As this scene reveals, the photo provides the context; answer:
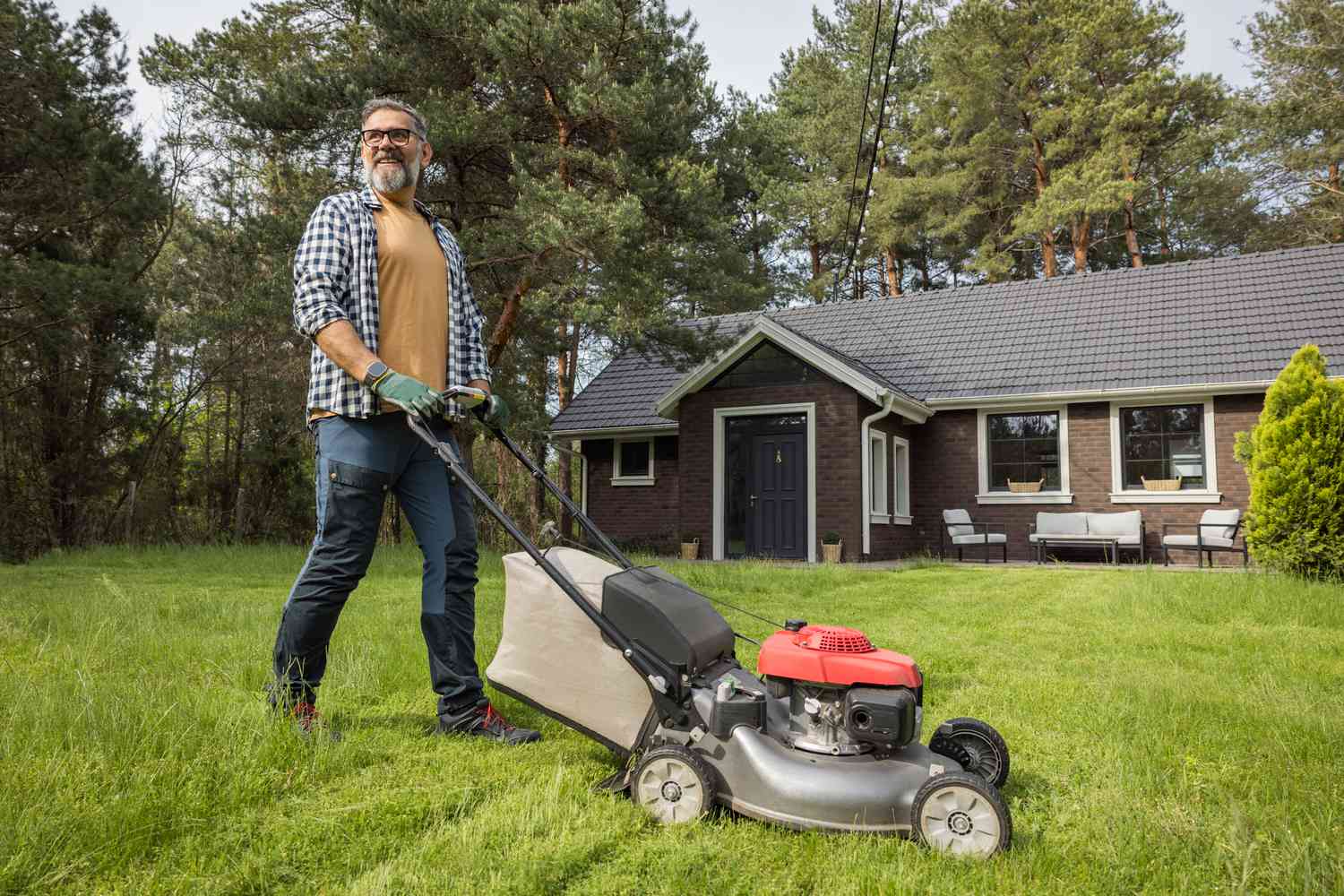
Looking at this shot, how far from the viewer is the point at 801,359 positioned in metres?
12.9

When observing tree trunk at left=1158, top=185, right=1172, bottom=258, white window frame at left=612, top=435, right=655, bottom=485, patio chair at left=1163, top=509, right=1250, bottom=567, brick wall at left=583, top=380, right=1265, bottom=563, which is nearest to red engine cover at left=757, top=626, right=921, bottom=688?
brick wall at left=583, top=380, right=1265, bottom=563

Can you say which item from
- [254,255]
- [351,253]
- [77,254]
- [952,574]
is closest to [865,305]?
[952,574]

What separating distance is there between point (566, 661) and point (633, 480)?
43.9ft

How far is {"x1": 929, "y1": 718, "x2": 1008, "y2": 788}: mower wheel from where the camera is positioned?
102 inches

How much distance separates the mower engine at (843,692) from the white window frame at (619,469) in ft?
44.0

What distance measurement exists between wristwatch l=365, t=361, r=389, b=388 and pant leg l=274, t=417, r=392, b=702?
9.5 inches

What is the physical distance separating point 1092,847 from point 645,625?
1.23 m

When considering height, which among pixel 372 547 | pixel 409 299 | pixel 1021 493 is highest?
pixel 409 299

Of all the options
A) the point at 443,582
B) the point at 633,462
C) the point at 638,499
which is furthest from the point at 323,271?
the point at 633,462

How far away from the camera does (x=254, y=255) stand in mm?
11875

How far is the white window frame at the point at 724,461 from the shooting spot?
12750mm


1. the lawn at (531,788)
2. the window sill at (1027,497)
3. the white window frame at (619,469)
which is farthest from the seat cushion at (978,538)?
the lawn at (531,788)

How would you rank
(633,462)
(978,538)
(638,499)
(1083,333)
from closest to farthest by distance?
(978,538) < (1083,333) < (638,499) < (633,462)

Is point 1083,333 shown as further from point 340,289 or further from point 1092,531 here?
point 340,289
